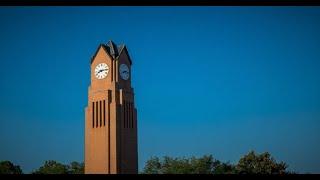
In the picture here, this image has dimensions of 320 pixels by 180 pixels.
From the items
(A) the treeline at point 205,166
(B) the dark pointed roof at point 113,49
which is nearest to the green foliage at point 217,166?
(A) the treeline at point 205,166

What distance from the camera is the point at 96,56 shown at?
2617 centimetres

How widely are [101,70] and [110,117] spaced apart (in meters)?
2.70

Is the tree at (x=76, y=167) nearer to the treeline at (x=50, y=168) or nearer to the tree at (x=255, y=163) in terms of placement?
the treeline at (x=50, y=168)

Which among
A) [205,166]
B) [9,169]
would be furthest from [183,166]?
[9,169]

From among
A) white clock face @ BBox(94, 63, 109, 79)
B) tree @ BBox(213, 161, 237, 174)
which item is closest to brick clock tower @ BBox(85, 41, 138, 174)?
white clock face @ BBox(94, 63, 109, 79)

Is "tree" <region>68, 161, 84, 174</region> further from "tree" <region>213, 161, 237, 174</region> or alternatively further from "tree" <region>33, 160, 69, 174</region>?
"tree" <region>213, 161, 237, 174</region>

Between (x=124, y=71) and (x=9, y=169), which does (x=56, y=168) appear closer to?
(x=9, y=169)

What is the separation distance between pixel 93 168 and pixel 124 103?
3.94m

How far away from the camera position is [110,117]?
27.8m

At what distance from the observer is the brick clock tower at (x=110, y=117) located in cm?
2652

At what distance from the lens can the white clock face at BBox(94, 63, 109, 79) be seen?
88.2 feet

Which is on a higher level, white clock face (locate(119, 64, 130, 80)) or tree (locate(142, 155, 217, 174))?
white clock face (locate(119, 64, 130, 80))
